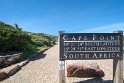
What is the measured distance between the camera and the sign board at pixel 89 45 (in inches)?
366

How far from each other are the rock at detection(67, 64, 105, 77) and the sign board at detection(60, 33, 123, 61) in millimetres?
2063

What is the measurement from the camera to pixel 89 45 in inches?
368

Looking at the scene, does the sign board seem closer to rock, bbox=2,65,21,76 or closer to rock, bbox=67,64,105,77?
rock, bbox=67,64,105,77

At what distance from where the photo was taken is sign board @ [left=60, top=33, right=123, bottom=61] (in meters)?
9.30

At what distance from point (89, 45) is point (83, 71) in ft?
7.64

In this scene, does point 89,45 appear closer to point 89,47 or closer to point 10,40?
point 89,47

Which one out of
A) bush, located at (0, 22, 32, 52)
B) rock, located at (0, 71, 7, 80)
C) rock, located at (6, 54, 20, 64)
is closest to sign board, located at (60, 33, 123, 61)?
rock, located at (0, 71, 7, 80)

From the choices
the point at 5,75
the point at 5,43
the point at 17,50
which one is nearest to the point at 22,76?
the point at 5,75

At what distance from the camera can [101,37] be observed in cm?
935

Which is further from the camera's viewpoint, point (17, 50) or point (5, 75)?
point (17, 50)

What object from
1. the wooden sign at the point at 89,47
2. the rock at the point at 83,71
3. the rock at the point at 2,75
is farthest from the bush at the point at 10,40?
the wooden sign at the point at 89,47

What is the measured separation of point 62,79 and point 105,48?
1.84 meters

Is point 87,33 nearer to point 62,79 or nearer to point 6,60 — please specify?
point 62,79

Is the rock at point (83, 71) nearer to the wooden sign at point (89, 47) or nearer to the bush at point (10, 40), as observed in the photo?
the wooden sign at point (89, 47)
